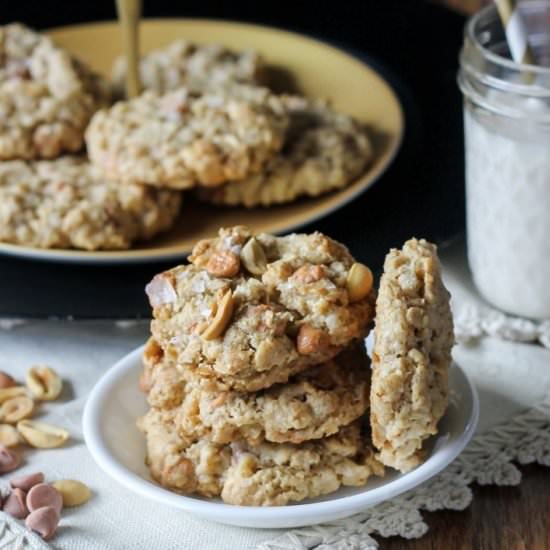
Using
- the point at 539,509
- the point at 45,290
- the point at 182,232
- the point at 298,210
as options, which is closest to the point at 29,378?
the point at 45,290

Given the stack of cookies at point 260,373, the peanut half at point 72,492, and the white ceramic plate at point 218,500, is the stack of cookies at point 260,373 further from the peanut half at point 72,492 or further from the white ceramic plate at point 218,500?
the peanut half at point 72,492

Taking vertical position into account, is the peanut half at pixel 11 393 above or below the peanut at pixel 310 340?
below

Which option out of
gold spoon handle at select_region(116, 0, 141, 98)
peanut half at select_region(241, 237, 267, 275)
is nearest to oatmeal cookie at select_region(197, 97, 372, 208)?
gold spoon handle at select_region(116, 0, 141, 98)

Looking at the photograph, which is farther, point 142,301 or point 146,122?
point 146,122

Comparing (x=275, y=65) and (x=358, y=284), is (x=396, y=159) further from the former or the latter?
(x=358, y=284)

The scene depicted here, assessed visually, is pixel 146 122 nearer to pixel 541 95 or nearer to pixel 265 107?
pixel 265 107

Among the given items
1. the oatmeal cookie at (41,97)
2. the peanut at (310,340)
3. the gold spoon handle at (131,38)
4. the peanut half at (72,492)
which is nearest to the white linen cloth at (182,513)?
the peanut half at (72,492)

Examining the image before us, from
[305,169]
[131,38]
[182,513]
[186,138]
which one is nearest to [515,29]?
[305,169]

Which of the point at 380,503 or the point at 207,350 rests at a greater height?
the point at 207,350
